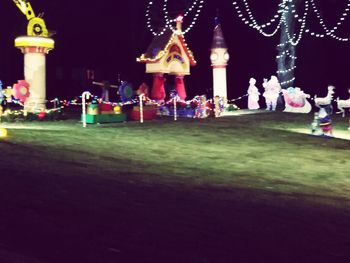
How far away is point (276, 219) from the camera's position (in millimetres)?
6289

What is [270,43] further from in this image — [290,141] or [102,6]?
[290,141]

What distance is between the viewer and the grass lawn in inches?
190

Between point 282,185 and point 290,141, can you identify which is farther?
point 290,141

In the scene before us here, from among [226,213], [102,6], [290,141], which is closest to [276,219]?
[226,213]

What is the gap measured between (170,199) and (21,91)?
13.2 m

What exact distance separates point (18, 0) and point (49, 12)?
14517mm

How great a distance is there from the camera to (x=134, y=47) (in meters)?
37.1

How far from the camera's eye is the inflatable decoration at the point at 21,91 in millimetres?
18734

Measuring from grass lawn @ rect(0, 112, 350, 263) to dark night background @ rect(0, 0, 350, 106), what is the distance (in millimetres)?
20199

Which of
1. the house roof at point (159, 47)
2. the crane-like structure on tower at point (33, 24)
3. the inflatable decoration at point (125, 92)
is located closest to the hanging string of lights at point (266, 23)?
the house roof at point (159, 47)

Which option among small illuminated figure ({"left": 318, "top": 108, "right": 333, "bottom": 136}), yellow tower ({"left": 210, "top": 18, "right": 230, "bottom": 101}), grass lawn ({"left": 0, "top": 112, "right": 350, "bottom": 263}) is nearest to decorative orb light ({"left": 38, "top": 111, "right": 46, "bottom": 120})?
grass lawn ({"left": 0, "top": 112, "right": 350, "bottom": 263})

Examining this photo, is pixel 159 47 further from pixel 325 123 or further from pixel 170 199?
pixel 170 199

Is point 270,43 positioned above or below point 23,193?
above

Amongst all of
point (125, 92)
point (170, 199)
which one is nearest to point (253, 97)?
point (125, 92)
